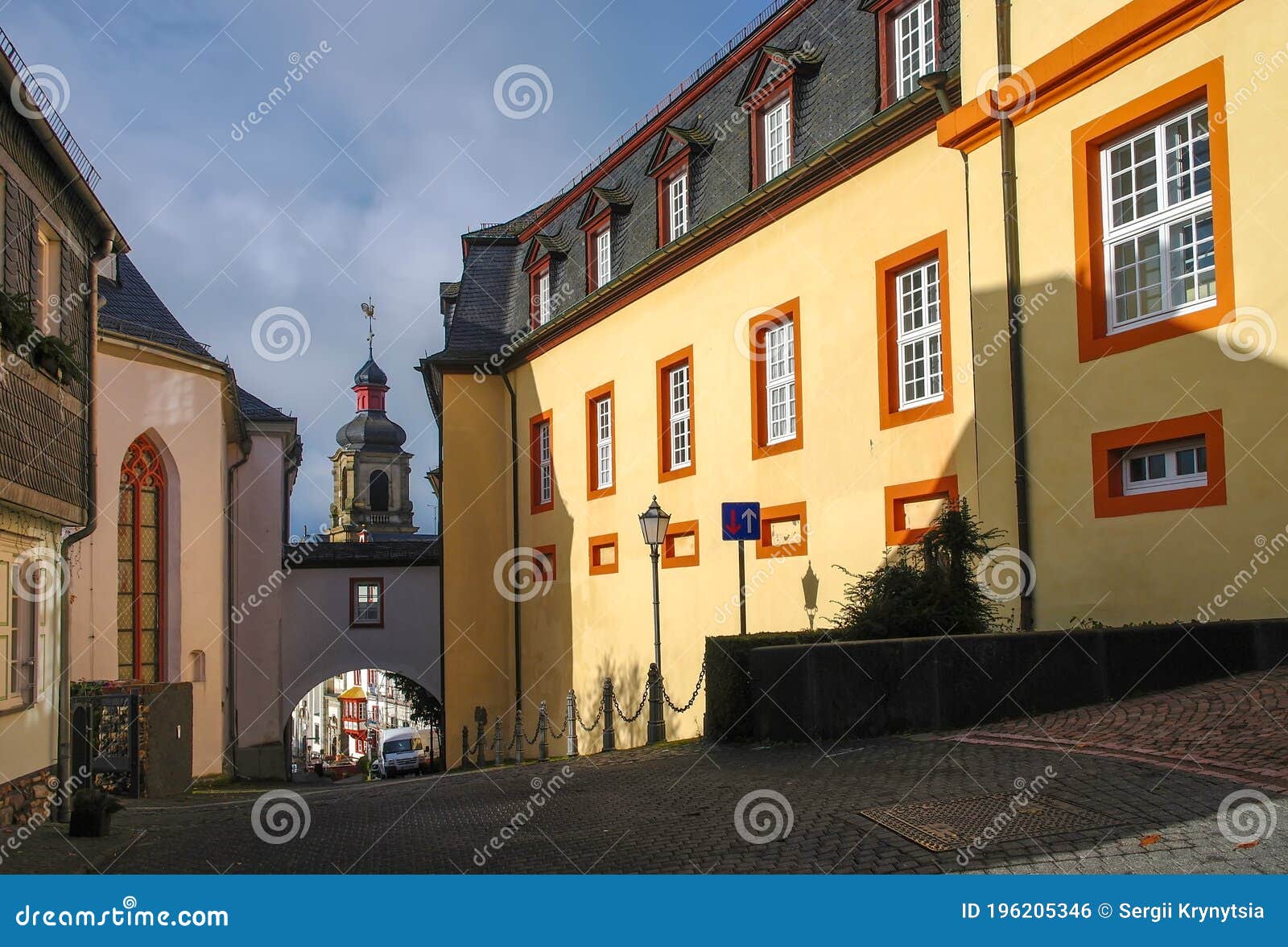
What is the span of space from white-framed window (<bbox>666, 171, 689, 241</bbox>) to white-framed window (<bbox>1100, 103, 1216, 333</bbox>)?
9401 mm

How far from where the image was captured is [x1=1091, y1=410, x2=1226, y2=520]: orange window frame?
10.8 metres

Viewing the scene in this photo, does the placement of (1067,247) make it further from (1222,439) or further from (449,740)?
(449,740)

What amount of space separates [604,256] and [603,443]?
3603 mm

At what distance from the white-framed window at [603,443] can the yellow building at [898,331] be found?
10cm

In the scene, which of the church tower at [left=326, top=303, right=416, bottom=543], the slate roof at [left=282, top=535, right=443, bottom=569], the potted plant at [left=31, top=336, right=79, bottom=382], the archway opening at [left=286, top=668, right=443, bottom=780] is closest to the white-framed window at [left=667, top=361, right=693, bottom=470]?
the potted plant at [left=31, top=336, right=79, bottom=382]

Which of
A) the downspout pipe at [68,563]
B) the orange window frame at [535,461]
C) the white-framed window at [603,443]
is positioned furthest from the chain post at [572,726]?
the downspout pipe at [68,563]

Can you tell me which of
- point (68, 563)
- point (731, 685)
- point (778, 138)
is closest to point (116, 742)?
point (68, 563)

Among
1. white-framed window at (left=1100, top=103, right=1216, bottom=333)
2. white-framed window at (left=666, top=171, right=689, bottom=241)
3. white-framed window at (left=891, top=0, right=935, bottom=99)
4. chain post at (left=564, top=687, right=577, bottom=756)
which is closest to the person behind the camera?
white-framed window at (left=1100, top=103, right=1216, bottom=333)

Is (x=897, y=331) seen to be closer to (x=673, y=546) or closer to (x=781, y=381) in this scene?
(x=781, y=381)

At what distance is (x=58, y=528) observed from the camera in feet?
43.6

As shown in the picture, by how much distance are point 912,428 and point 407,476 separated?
2589 inches

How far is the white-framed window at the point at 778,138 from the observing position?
58.3 ft

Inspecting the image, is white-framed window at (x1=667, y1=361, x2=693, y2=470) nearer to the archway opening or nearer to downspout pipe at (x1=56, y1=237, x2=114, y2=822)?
downspout pipe at (x1=56, y1=237, x2=114, y2=822)

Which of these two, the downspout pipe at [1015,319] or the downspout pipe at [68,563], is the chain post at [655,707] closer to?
the downspout pipe at [1015,319]
